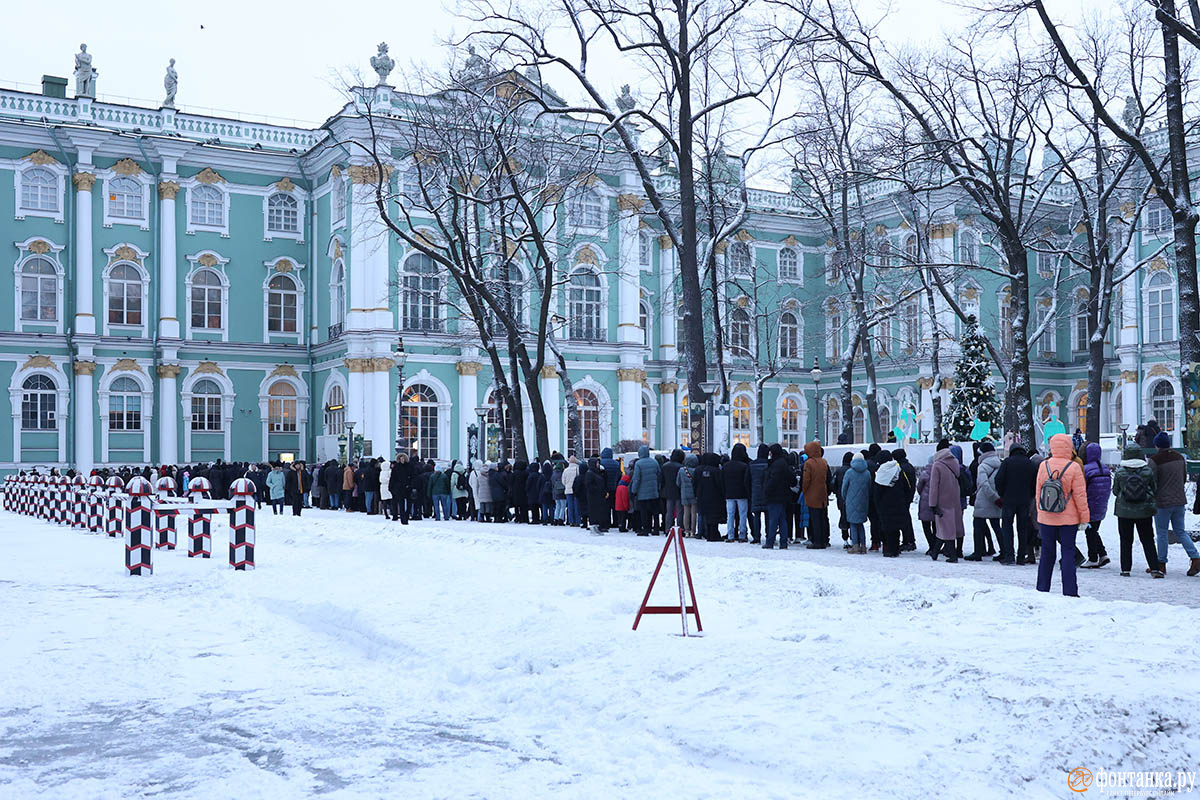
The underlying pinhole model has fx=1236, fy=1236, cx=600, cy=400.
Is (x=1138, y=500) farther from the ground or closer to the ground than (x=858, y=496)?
farther from the ground

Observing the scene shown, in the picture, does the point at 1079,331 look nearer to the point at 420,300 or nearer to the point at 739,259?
the point at 739,259

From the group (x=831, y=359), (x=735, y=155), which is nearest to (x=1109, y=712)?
(x=735, y=155)

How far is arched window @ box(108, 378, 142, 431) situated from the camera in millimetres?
48500

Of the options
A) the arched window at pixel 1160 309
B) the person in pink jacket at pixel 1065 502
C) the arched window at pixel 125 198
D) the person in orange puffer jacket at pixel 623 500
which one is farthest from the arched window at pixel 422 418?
the person in pink jacket at pixel 1065 502

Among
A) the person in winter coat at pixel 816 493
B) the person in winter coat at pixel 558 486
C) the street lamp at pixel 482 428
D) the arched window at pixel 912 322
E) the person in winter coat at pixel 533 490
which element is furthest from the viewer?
the arched window at pixel 912 322

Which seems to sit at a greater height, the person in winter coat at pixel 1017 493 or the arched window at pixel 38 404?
the arched window at pixel 38 404

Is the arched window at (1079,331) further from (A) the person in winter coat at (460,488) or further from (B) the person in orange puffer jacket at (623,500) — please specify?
(B) the person in orange puffer jacket at (623,500)

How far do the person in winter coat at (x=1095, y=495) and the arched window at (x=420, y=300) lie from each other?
35843 millimetres

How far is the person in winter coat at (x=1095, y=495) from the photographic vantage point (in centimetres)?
1451

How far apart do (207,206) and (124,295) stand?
4.93 m

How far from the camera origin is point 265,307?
51.8m

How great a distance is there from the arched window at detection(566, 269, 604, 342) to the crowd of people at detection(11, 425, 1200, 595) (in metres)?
22.0

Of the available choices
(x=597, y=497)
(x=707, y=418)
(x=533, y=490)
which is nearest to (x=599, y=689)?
(x=597, y=497)

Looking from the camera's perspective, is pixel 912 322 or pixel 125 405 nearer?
pixel 125 405
